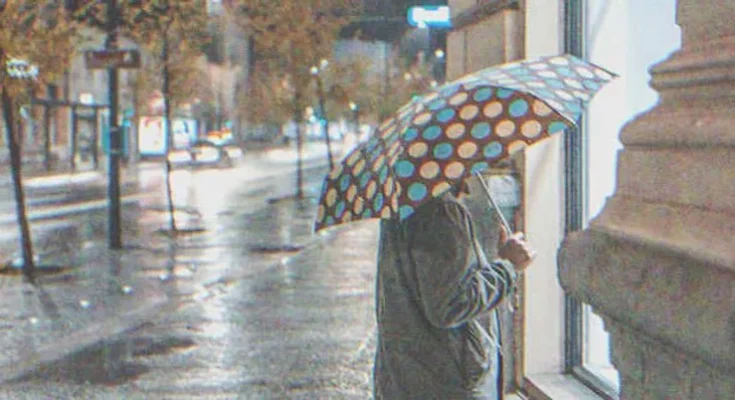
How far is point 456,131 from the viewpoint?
408 cm

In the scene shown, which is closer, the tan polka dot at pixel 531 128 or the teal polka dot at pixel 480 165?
the teal polka dot at pixel 480 165

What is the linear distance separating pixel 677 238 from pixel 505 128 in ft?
2.08

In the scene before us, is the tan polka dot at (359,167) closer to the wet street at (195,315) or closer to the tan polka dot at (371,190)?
the tan polka dot at (371,190)

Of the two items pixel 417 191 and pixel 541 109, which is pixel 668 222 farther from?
pixel 417 191

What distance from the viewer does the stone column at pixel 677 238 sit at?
3.53 meters

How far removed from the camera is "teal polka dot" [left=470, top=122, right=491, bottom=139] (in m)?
4.07

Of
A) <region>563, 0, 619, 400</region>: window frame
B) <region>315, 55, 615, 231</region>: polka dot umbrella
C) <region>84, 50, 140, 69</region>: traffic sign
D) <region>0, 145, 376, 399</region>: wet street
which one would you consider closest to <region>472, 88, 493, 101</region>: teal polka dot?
<region>315, 55, 615, 231</region>: polka dot umbrella

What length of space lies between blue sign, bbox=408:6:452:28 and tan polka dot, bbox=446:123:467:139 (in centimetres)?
1592

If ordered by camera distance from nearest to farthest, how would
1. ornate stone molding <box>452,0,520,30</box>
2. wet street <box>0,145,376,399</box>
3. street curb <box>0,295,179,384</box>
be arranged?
ornate stone molding <box>452,0,520,30</box> → wet street <box>0,145,376,399</box> → street curb <box>0,295,179,384</box>

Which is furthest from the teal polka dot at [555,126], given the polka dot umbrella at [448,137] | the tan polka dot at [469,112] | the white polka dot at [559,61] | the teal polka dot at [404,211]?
the teal polka dot at [404,211]

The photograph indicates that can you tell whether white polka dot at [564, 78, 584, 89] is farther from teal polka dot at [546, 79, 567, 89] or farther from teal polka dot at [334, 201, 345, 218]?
teal polka dot at [334, 201, 345, 218]

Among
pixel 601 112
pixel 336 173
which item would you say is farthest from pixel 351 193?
pixel 601 112

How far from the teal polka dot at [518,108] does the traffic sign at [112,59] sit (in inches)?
540

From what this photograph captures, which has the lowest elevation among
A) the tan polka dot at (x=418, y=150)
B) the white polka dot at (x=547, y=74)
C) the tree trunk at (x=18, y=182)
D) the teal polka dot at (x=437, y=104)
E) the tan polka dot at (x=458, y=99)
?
the tree trunk at (x=18, y=182)
